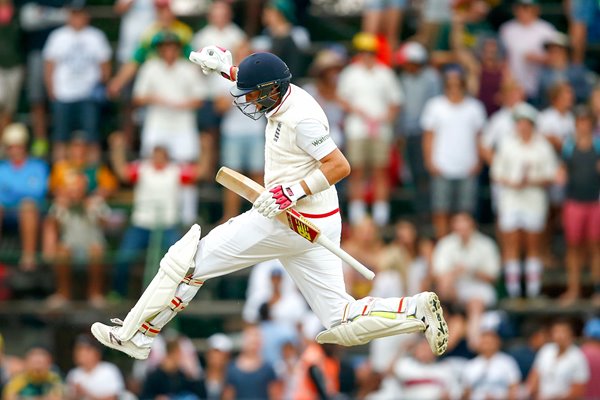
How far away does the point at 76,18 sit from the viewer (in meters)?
20.9

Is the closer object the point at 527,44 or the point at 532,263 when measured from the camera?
the point at 532,263

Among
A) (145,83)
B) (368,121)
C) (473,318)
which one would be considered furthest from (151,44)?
(473,318)

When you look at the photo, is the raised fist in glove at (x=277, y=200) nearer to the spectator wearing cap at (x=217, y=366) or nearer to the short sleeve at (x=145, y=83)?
the spectator wearing cap at (x=217, y=366)

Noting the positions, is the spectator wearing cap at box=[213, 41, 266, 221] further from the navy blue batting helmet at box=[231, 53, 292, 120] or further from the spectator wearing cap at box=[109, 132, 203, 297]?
the navy blue batting helmet at box=[231, 53, 292, 120]

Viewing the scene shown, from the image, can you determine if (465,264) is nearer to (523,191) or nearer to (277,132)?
(523,191)

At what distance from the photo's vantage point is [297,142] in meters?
12.3

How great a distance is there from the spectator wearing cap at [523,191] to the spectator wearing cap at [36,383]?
5498mm

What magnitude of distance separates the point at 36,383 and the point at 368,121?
16.7 feet

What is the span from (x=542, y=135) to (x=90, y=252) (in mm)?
5577

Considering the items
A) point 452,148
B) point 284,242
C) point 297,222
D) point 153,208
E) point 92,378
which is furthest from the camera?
point 452,148

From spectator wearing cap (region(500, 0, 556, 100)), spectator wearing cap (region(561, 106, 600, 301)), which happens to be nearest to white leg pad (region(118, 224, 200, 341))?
spectator wearing cap (region(561, 106, 600, 301))

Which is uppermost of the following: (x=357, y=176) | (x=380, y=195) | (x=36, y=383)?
(x=357, y=176)

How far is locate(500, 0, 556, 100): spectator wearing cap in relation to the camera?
21.0m

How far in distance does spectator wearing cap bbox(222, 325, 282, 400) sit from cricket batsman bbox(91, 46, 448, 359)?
4673mm
